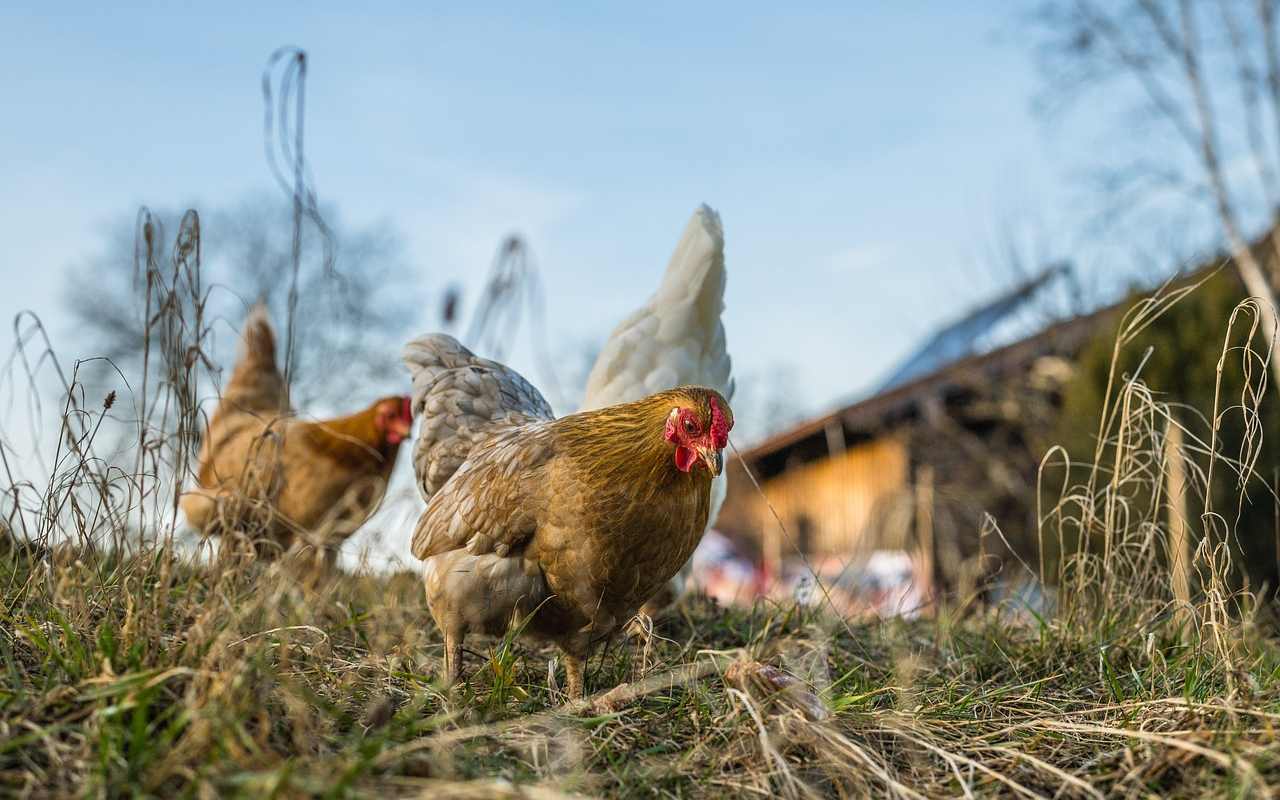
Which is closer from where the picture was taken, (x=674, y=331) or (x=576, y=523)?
(x=576, y=523)

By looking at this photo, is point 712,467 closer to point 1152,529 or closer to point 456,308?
point 1152,529

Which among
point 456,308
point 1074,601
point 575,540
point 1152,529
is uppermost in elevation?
point 456,308

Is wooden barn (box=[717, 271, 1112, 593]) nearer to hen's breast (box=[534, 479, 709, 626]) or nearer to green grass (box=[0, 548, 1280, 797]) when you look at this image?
hen's breast (box=[534, 479, 709, 626])

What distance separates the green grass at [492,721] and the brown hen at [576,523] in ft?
0.60

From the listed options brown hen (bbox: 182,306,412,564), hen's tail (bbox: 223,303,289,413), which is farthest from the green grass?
hen's tail (bbox: 223,303,289,413)

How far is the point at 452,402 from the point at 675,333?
1.26m

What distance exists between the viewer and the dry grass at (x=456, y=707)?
1589mm

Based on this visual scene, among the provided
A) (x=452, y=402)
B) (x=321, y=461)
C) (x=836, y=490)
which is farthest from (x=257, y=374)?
(x=836, y=490)

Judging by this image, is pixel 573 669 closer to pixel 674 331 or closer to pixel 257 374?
pixel 674 331

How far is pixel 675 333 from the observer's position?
4477 millimetres

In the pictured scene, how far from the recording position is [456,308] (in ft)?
15.1

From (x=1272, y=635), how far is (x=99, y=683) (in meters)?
4.92

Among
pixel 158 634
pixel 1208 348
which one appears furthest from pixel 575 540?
pixel 1208 348

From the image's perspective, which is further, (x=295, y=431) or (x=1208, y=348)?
(x=1208, y=348)
